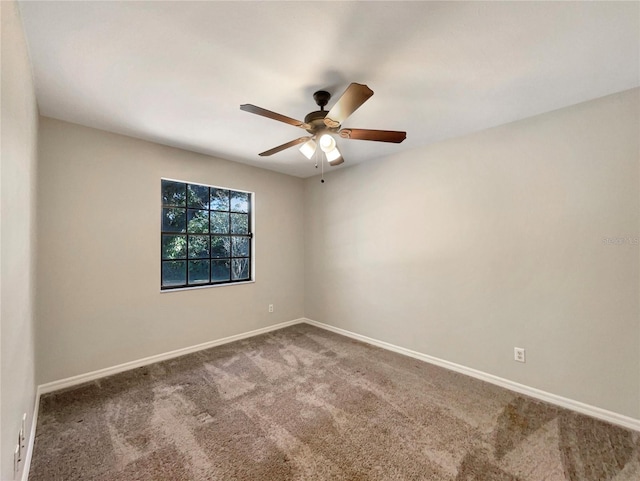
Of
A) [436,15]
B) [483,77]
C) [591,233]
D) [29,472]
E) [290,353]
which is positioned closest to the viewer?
[436,15]

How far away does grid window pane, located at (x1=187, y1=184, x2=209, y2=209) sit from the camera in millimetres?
3441

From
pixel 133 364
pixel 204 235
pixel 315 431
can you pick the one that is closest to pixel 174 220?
pixel 204 235

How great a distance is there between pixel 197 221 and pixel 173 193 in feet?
1.41

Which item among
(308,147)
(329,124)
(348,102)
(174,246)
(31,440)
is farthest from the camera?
(174,246)

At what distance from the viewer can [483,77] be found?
6.21 feet

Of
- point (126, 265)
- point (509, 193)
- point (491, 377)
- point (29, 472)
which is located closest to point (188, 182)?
point (126, 265)

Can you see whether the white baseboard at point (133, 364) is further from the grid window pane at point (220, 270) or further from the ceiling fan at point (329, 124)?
the ceiling fan at point (329, 124)

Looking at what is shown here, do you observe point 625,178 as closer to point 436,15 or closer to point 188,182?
point 436,15

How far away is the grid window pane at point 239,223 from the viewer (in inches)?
153

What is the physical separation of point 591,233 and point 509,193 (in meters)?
0.66

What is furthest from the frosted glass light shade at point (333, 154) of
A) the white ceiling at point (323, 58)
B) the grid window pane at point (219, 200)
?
the grid window pane at point (219, 200)

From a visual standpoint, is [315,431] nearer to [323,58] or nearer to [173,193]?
[323,58]

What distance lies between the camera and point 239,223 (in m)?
3.95

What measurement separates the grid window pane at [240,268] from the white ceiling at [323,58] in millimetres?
1957
